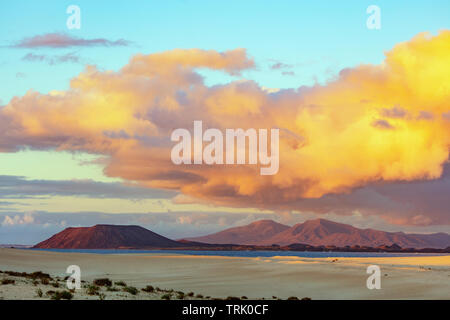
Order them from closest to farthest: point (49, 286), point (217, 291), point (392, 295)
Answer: point (49, 286)
point (392, 295)
point (217, 291)

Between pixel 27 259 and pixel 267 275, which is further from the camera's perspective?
pixel 27 259

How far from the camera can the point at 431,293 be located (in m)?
38.4
